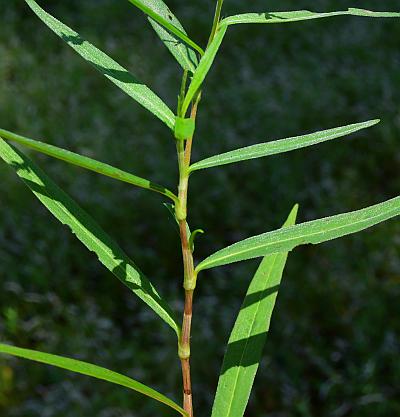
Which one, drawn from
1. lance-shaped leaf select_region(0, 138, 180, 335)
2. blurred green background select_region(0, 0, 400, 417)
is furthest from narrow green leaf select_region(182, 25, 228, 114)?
blurred green background select_region(0, 0, 400, 417)

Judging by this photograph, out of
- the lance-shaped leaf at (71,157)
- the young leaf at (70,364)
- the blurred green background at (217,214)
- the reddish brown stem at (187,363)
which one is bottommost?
the young leaf at (70,364)

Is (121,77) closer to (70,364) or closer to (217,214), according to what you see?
(70,364)

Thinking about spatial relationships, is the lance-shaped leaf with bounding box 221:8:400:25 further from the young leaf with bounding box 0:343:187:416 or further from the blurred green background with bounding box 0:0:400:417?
the blurred green background with bounding box 0:0:400:417

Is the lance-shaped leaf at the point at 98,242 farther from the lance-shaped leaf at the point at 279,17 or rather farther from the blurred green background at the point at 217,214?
the blurred green background at the point at 217,214

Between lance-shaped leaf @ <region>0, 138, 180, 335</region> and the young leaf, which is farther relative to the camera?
lance-shaped leaf @ <region>0, 138, 180, 335</region>

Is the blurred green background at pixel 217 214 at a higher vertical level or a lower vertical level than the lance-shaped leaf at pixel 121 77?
higher

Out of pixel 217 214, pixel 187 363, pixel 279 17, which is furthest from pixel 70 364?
pixel 217 214

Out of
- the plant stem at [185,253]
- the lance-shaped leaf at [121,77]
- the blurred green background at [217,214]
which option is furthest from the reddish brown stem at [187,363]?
the blurred green background at [217,214]
